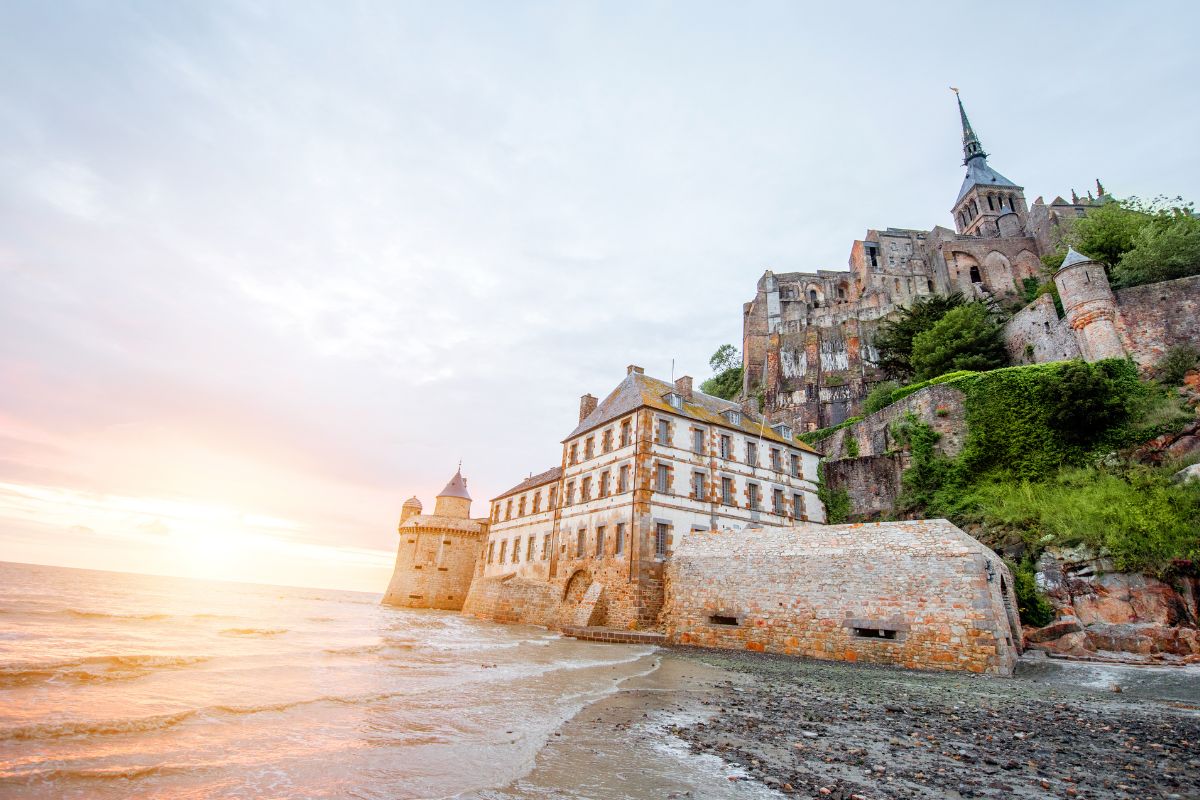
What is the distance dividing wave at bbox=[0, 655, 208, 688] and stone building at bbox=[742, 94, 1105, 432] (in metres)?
41.6

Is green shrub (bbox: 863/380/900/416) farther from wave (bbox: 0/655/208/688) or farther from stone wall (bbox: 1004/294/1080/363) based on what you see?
wave (bbox: 0/655/208/688)

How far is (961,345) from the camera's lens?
3409cm

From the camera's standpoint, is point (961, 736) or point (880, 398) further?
point (880, 398)

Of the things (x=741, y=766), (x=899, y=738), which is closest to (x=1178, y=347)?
(x=899, y=738)

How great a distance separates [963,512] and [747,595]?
1174 centimetres

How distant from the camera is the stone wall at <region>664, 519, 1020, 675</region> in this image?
1373cm

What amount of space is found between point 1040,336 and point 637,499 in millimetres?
27031

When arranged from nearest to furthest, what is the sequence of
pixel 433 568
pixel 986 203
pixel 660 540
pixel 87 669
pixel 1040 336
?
1. pixel 87 669
2. pixel 660 540
3. pixel 1040 336
4. pixel 433 568
5. pixel 986 203

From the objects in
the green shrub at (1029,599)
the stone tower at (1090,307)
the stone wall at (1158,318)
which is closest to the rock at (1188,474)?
the green shrub at (1029,599)

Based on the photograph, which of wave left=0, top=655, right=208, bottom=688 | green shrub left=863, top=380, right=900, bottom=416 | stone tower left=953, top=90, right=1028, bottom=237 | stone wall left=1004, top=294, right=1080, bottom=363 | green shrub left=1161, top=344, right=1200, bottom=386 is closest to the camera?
wave left=0, top=655, right=208, bottom=688

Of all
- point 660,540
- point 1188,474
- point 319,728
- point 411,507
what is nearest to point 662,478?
point 660,540

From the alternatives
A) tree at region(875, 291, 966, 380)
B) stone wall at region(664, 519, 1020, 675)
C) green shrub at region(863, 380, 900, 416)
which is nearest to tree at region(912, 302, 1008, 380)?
tree at region(875, 291, 966, 380)

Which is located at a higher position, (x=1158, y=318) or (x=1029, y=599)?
(x=1158, y=318)

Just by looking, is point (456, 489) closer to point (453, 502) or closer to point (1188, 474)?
point (453, 502)
